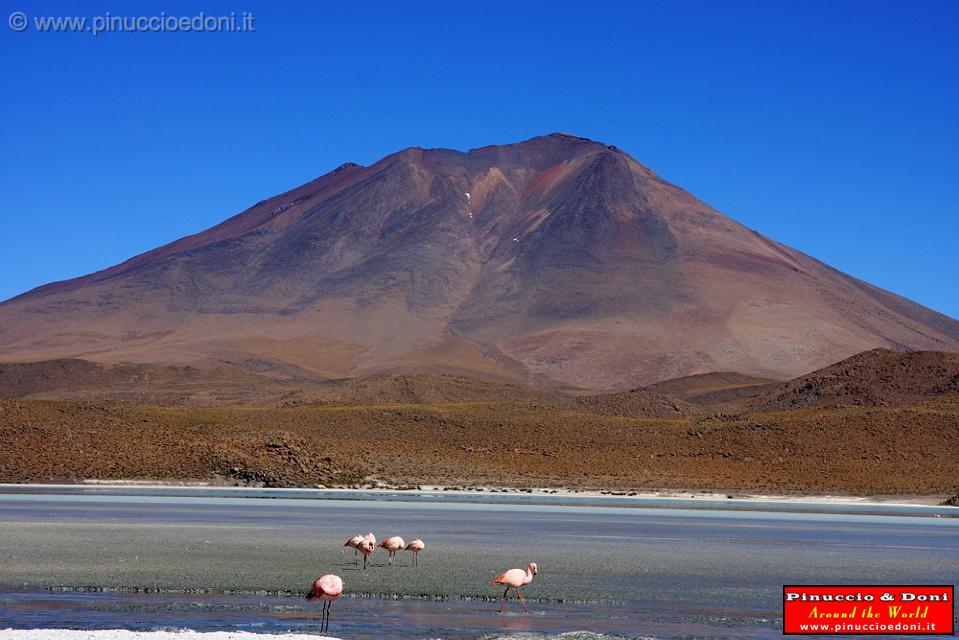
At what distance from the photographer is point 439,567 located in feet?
71.9

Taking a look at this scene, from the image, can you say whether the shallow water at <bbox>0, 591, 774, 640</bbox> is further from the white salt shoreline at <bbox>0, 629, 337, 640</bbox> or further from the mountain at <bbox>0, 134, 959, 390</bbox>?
the mountain at <bbox>0, 134, 959, 390</bbox>

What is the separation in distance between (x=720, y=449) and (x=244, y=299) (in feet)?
440

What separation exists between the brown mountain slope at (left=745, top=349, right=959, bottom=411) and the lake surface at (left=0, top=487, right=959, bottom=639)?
43.0m

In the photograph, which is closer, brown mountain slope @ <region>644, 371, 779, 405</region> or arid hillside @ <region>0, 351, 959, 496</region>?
arid hillside @ <region>0, 351, 959, 496</region>

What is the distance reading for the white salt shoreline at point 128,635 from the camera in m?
13.5

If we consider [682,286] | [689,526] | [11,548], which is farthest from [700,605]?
[682,286]

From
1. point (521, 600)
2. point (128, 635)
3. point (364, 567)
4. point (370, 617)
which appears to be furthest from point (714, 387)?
point (128, 635)

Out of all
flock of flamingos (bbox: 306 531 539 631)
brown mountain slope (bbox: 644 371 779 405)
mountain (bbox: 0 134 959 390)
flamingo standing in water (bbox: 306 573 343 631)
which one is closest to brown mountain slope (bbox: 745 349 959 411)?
brown mountain slope (bbox: 644 371 779 405)

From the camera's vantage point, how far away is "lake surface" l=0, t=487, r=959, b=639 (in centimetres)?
1627

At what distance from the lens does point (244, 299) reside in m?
186

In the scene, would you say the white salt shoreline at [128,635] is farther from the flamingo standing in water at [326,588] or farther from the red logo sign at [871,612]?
the red logo sign at [871,612]

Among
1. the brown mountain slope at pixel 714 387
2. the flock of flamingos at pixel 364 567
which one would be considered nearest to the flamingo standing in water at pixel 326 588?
the flock of flamingos at pixel 364 567

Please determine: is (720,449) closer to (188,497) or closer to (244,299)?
(188,497)

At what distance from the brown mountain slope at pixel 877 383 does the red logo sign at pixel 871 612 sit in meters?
59.8
